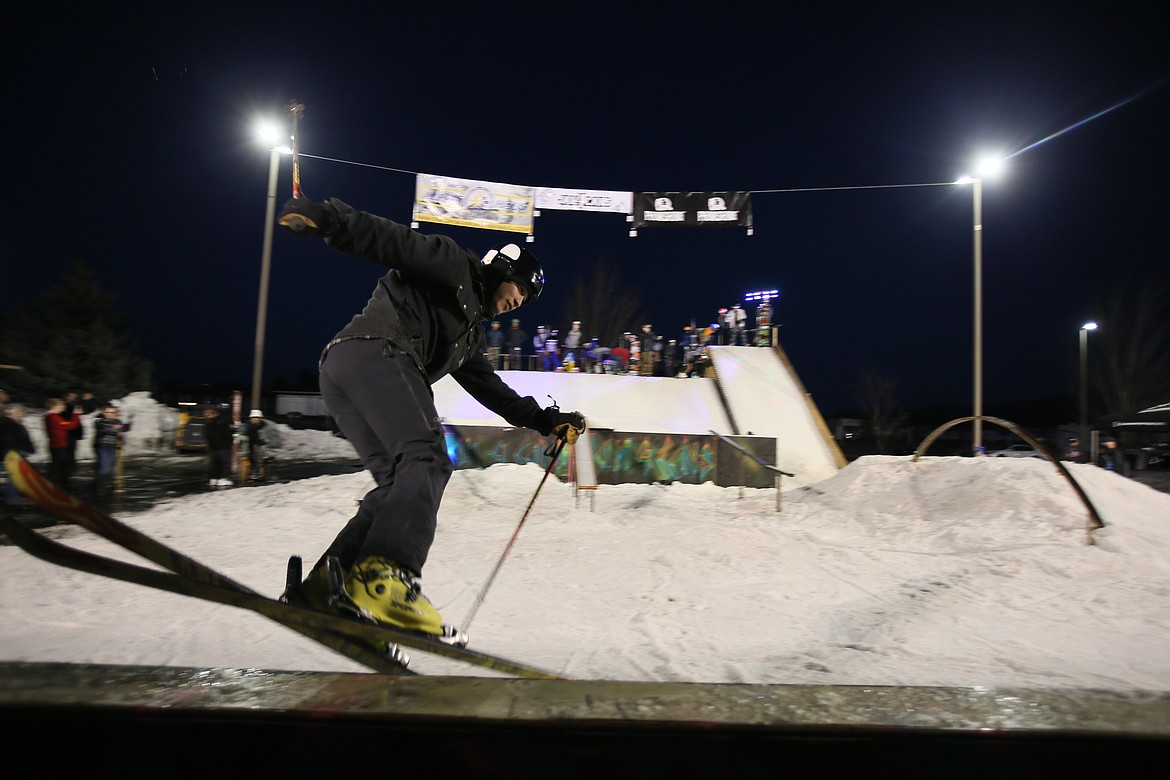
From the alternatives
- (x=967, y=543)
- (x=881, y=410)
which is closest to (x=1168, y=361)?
(x=881, y=410)

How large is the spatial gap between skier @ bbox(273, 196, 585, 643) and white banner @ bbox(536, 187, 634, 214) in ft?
59.4

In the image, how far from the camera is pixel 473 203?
19.8 m

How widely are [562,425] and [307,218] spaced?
5.31ft

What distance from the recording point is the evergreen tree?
23.4 metres

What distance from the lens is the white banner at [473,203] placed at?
765 inches

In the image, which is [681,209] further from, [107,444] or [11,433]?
[11,433]

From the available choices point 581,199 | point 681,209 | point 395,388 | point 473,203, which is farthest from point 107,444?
point 681,209

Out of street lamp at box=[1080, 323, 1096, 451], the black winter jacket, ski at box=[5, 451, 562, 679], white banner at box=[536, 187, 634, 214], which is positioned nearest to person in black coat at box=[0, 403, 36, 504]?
ski at box=[5, 451, 562, 679]

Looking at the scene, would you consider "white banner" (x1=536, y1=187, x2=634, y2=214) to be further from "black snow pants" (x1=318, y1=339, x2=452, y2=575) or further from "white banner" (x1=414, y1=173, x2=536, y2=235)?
"black snow pants" (x1=318, y1=339, x2=452, y2=575)

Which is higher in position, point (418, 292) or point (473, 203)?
point (473, 203)

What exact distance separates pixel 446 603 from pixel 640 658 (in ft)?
5.81

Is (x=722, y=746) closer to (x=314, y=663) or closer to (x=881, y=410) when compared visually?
(x=314, y=663)

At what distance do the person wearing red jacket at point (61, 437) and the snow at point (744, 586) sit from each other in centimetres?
233

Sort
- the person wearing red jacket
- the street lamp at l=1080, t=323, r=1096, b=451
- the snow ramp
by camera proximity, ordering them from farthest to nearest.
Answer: the street lamp at l=1080, t=323, r=1096, b=451, the snow ramp, the person wearing red jacket
